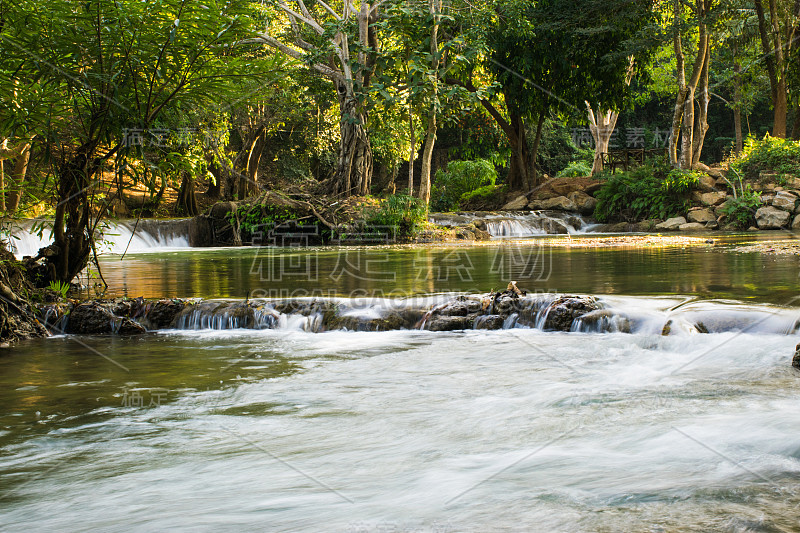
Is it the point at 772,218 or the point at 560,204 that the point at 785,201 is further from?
the point at 560,204

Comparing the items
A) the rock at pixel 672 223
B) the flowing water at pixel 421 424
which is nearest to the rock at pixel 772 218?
the rock at pixel 672 223

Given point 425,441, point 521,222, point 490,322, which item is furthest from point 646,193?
point 425,441

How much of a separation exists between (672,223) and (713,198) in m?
1.59

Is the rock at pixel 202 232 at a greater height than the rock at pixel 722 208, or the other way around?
the rock at pixel 722 208

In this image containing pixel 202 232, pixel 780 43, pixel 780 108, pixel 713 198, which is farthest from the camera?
pixel 780 108

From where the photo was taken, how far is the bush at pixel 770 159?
765 inches

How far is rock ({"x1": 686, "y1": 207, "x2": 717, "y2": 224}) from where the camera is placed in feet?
65.0

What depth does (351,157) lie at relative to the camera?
19062 mm

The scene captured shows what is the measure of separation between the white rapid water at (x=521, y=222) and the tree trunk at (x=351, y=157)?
117 inches

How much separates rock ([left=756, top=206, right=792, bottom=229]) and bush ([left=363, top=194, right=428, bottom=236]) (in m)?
9.54

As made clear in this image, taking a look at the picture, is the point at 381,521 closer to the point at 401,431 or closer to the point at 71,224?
the point at 401,431

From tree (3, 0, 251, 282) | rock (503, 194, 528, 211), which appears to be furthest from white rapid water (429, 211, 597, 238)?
tree (3, 0, 251, 282)

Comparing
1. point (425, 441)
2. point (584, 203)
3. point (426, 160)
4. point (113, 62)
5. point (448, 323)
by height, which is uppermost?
point (426, 160)

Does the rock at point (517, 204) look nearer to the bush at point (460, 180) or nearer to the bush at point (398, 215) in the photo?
the bush at point (460, 180)
